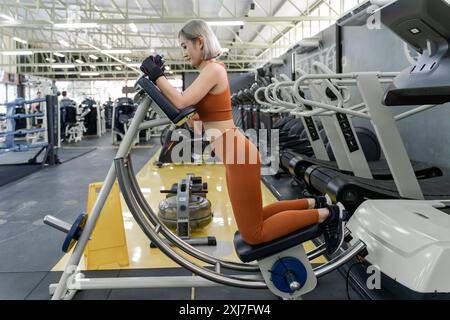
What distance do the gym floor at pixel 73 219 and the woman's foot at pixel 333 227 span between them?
1.55ft

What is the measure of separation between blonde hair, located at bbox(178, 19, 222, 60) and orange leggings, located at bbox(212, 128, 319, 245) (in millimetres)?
394

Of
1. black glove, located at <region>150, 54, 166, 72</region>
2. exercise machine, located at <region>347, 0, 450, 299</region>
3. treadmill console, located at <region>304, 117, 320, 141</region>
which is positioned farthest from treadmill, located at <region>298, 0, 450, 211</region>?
treadmill console, located at <region>304, 117, 320, 141</region>

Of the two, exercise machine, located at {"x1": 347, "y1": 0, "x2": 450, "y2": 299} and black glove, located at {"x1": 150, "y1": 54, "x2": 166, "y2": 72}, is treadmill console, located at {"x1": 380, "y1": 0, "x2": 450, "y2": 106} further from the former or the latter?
black glove, located at {"x1": 150, "y1": 54, "x2": 166, "y2": 72}

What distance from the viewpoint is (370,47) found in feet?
17.9

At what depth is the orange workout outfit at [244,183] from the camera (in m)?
1.81

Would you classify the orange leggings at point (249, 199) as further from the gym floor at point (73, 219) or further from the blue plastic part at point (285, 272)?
the gym floor at point (73, 219)

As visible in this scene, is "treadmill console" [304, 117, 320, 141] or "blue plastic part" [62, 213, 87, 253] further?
"treadmill console" [304, 117, 320, 141]

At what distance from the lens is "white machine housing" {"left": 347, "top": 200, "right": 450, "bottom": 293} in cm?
169

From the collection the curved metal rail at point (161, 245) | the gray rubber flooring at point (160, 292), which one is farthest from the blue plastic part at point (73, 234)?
the gray rubber flooring at point (160, 292)

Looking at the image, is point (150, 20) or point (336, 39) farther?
point (150, 20)

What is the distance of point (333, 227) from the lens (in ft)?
6.59
